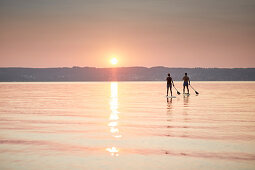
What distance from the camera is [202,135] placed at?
11.3 metres

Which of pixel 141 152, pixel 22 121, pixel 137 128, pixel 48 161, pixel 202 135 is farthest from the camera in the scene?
pixel 22 121

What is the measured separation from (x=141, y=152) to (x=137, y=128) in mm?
4258

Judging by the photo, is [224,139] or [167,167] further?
[224,139]

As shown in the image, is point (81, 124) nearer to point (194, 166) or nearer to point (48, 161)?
point (48, 161)

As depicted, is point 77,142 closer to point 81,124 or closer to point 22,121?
point 81,124

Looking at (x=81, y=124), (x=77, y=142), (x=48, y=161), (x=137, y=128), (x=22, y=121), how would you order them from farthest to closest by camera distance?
(x=22, y=121), (x=81, y=124), (x=137, y=128), (x=77, y=142), (x=48, y=161)

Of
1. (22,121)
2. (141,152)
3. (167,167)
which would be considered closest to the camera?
(167,167)

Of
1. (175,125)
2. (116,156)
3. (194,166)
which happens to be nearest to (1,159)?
(116,156)

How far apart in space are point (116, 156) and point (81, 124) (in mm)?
6125

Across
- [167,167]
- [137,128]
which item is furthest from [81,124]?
[167,167]

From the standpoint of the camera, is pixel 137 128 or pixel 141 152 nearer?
pixel 141 152

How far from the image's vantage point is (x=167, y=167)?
289 inches

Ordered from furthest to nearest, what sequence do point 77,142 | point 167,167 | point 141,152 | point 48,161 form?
point 77,142, point 141,152, point 48,161, point 167,167

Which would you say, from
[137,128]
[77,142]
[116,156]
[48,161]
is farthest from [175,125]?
[48,161]
